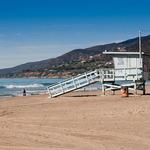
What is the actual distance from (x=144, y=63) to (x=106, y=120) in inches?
675

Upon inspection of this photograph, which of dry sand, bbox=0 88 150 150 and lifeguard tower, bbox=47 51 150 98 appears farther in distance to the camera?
lifeguard tower, bbox=47 51 150 98

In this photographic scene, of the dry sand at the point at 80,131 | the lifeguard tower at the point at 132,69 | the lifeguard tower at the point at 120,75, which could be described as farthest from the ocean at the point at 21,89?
the dry sand at the point at 80,131

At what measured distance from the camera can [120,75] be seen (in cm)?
3228

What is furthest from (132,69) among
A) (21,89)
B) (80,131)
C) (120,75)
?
(21,89)

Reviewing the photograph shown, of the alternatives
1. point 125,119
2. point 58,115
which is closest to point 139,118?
point 125,119

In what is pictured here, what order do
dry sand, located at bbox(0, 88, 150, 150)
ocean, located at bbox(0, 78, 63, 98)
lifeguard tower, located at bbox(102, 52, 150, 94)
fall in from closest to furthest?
dry sand, located at bbox(0, 88, 150, 150) → lifeguard tower, located at bbox(102, 52, 150, 94) → ocean, located at bbox(0, 78, 63, 98)

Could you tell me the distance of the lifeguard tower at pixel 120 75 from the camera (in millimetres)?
31989

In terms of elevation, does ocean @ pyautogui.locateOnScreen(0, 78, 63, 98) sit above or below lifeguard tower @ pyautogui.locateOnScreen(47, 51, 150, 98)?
below

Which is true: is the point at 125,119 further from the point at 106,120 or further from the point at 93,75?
the point at 93,75

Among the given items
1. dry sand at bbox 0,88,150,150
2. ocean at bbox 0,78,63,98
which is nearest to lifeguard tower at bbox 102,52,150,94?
dry sand at bbox 0,88,150,150

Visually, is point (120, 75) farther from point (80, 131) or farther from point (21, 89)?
point (21, 89)

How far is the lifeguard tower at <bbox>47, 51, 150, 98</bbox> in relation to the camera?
31989mm

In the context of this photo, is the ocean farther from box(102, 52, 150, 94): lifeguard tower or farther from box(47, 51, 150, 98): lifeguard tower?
box(102, 52, 150, 94): lifeguard tower

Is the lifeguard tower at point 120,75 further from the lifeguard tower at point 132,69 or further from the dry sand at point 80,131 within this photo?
the dry sand at point 80,131
